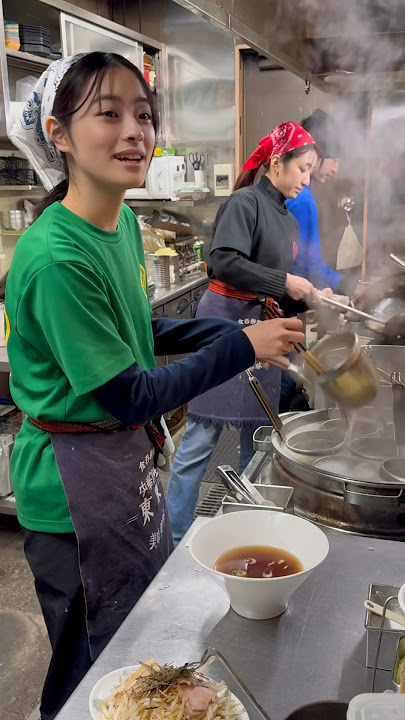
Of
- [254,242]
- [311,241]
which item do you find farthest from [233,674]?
[311,241]

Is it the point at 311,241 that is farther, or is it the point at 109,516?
the point at 311,241

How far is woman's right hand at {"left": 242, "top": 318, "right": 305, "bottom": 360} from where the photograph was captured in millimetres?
1443

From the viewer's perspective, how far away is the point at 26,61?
3.61 metres

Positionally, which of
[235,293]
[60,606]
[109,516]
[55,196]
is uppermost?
[55,196]

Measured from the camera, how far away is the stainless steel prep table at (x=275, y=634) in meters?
0.92

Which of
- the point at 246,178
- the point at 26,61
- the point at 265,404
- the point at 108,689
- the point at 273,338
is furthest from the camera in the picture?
the point at 26,61

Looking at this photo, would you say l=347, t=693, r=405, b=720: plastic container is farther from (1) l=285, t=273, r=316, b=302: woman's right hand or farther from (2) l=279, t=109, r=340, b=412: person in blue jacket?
(2) l=279, t=109, r=340, b=412: person in blue jacket

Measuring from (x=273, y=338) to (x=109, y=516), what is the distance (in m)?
0.57

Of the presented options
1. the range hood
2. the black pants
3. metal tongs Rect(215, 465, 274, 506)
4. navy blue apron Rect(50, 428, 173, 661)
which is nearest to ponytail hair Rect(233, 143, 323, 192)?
the range hood

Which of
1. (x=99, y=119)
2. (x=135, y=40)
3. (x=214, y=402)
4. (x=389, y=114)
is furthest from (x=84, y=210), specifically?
(x=135, y=40)

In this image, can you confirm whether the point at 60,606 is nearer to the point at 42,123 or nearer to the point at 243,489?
the point at 243,489

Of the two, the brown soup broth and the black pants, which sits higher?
the brown soup broth

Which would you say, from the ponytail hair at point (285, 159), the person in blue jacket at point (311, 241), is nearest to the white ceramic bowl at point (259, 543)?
the ponytail hair at point (285, 159)

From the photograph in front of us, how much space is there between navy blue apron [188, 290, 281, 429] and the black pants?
138 cm
